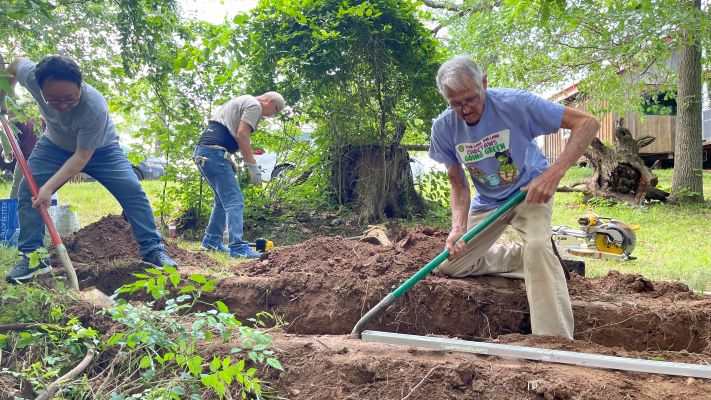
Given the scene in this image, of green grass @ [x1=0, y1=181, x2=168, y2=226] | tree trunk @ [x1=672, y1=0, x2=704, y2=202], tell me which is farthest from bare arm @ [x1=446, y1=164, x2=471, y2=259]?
tree trunk @ [x1=672, y1=0, x2=704, y2=202]

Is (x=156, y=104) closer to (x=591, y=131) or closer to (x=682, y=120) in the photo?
(x=591, y=131)

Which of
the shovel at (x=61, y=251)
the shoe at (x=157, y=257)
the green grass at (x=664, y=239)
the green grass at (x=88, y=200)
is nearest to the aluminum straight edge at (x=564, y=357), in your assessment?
the shovel at (x=61, y=251)

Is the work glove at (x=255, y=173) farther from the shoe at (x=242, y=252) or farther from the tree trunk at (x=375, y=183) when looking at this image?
the tree trunk at (x=375, y=183)

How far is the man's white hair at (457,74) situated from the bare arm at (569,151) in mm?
537

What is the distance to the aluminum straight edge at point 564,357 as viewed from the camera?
2.63 metres

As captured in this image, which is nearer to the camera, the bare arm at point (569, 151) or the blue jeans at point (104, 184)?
the bare arm at point (569, 151)

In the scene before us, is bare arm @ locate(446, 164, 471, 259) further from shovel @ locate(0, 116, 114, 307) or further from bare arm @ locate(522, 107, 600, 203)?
shovel @ locate(0, 116, 114, 307)

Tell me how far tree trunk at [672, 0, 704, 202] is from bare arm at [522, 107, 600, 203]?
821cm

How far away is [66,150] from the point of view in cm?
435

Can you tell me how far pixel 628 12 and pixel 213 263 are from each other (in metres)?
5.70

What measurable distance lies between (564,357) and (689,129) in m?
9.23

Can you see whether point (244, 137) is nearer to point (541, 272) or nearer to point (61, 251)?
point (61, 251)

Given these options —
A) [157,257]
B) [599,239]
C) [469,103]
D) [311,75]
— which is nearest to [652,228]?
[599,239]

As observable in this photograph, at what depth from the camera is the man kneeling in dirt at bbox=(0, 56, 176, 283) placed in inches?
151
